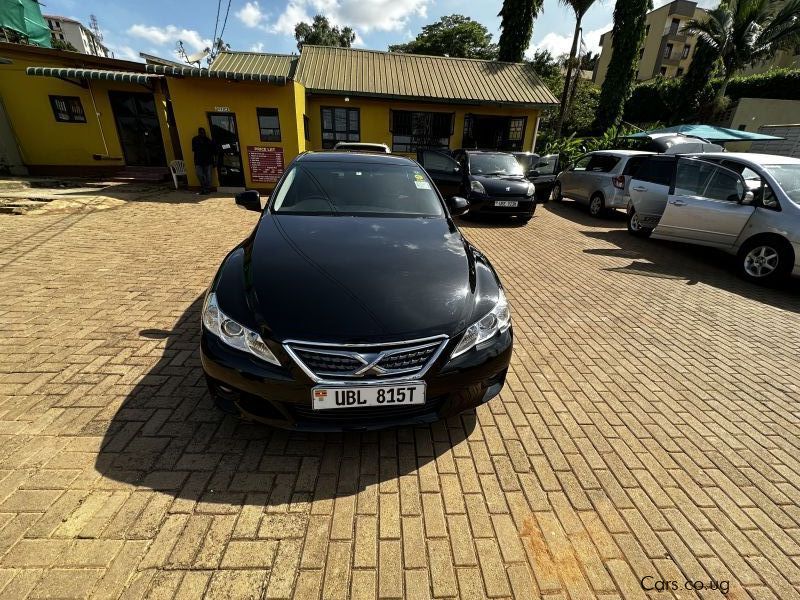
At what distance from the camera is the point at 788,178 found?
18.3ft

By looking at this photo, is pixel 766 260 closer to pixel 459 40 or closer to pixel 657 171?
pixel 657 171

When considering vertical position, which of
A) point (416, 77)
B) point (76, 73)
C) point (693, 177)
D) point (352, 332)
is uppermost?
point (416, 77)

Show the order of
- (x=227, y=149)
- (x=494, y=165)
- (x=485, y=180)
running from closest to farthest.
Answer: (x=485, y=180), (x=494, y=165), (x=227, y=149)

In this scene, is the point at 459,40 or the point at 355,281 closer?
the point at 355,281

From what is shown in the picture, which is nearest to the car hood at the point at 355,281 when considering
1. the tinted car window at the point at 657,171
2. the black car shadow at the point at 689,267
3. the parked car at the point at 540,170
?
the black car shadow at the point at 689,267

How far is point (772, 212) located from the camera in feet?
17.7

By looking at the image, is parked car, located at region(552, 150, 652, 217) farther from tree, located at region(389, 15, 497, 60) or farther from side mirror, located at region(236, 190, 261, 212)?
tree, located at region(389, 15, 497, 60)

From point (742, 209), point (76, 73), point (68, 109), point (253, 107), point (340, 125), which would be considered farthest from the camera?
point (340, 125)

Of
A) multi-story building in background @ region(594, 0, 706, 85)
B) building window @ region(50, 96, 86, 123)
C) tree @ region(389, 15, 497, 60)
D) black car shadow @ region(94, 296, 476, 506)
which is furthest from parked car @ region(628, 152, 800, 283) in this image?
multi-story building in background @ region(594, 0, 706, 85)

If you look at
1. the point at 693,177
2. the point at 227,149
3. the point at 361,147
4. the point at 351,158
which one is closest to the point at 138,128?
the point at 227,149

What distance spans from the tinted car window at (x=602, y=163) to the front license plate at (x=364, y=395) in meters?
10.4

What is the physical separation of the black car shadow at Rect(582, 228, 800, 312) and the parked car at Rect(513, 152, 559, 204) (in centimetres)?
306

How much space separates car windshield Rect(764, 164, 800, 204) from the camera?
541 cm

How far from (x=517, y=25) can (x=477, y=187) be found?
614 inches
